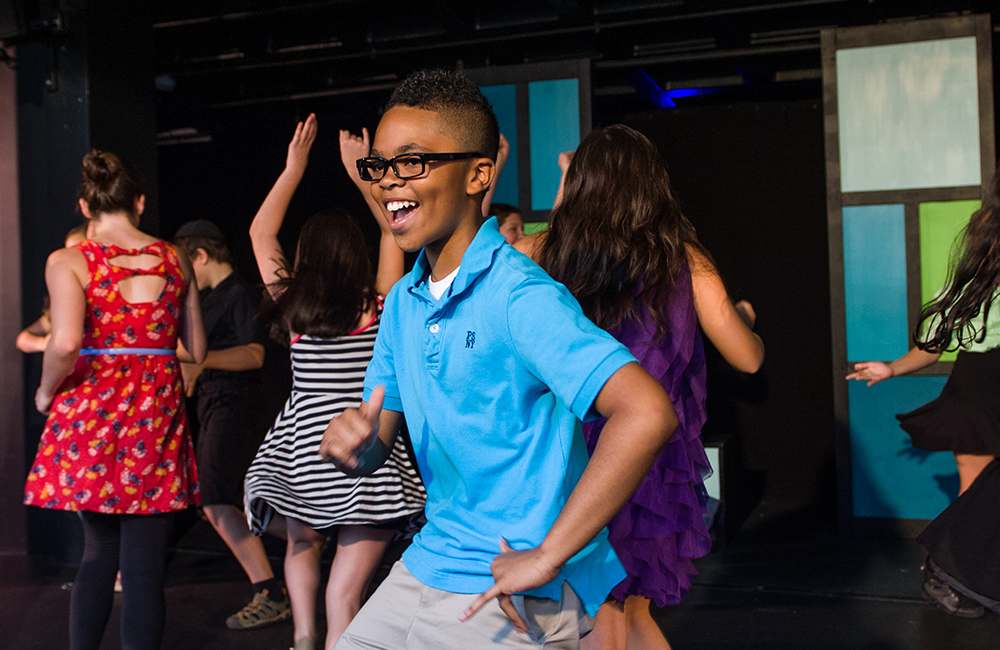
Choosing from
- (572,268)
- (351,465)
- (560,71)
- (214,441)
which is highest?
(560,71)

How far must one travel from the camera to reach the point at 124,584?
9.38 feet

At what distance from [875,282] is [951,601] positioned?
1.90 metres

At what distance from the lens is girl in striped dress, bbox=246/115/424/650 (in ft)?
9.68

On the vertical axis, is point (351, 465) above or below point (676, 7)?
below

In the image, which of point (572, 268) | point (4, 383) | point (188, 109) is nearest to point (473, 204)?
point (572, 268)

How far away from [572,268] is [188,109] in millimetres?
6028

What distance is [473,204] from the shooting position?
156 centimetres

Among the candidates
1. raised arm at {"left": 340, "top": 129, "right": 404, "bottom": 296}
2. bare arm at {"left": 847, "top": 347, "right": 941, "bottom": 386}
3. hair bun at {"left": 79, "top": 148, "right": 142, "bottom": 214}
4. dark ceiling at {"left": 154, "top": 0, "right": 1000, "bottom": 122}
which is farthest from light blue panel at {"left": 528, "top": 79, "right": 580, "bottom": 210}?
hair bun at {"left": 79, "top": 148, "right": 142, "bottom": 214}

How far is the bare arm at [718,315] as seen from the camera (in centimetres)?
236

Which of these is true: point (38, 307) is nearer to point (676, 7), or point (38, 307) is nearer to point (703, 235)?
point (676, 7)

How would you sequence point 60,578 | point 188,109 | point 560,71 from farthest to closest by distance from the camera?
1. point 188,109
2. point 560,71
3. point 60,578

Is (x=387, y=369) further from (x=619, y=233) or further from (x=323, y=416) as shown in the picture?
(x=323, y=416)

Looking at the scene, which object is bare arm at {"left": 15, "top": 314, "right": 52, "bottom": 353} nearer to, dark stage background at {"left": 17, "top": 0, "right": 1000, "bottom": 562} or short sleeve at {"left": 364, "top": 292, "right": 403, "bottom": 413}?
dark stage background at {"left": 17, "top": 0, "right": 1000, "bottom": 562}

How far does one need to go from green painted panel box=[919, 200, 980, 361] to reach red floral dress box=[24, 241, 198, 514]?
3.67 metres
